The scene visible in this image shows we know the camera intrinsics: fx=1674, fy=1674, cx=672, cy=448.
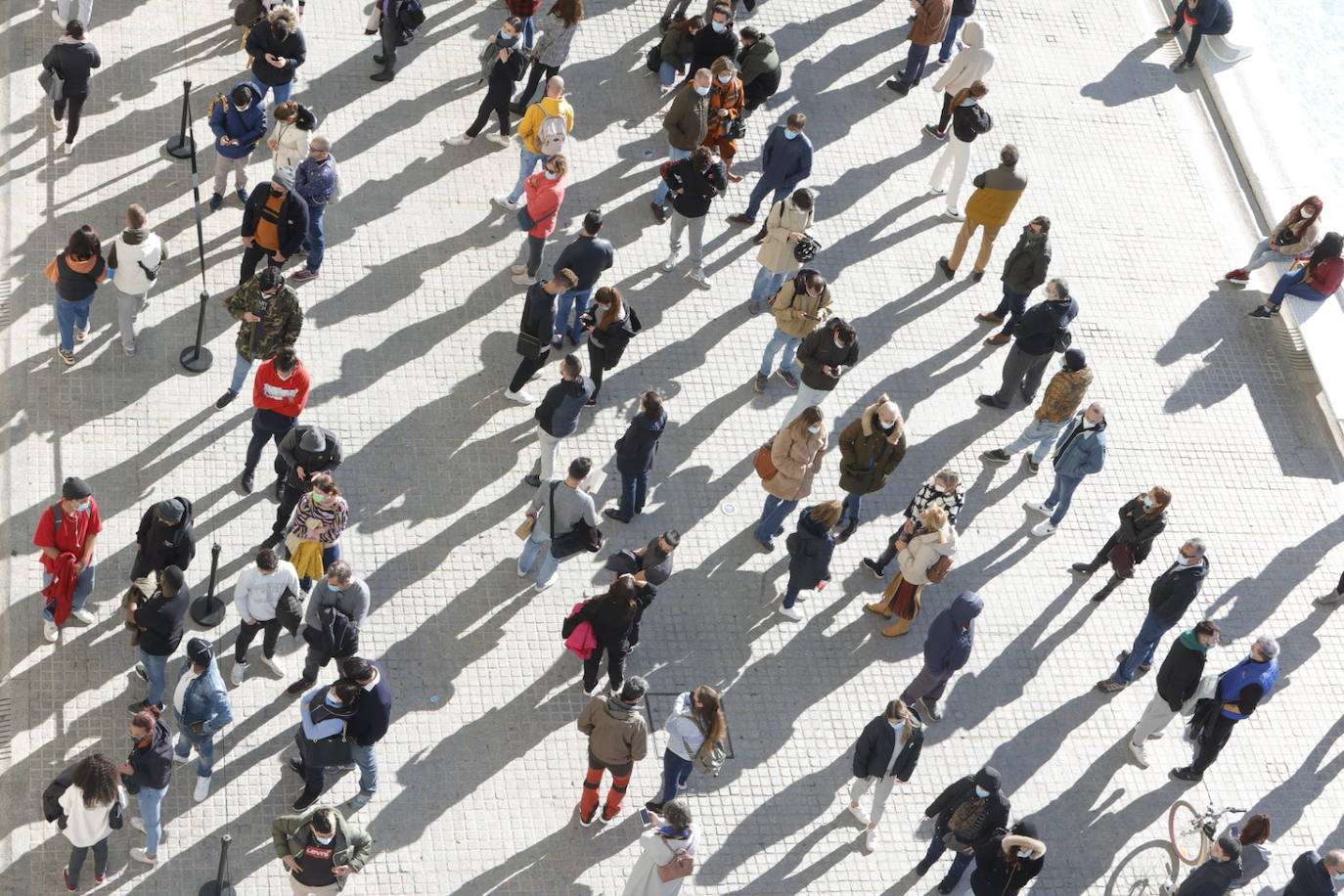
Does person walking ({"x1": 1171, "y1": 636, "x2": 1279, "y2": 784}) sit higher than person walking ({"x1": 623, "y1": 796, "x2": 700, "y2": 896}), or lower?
lower

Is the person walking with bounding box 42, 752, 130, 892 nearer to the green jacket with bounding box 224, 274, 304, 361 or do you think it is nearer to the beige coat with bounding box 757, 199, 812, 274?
the green jacket with bounding box 224, 274, 304, 361

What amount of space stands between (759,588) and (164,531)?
498 cm

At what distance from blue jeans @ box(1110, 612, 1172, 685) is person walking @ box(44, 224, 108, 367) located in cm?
915

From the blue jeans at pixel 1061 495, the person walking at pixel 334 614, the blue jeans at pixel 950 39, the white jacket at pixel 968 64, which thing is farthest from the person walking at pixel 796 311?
the blue jeans at pixel 950 39

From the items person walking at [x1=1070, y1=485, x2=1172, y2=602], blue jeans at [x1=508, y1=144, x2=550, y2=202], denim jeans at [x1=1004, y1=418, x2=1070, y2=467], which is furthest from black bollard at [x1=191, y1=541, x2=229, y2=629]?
person walking at [x1=1070, y1=485, x2=1172, y2=602]

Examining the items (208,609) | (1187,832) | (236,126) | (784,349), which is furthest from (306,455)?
(1187,832)

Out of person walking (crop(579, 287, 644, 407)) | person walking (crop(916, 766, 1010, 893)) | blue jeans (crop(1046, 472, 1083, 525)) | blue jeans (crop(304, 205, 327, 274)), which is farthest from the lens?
blue jeans (crop(304, 205, 327, 274))

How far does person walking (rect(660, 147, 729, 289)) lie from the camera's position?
52.3 ft

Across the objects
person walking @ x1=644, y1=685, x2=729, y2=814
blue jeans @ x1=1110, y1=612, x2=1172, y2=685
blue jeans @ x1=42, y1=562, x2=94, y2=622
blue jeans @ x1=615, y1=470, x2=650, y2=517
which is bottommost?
blue jeans @ x1=1110, y1=612, x2=1172, y2=685

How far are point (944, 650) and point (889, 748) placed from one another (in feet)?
3.88

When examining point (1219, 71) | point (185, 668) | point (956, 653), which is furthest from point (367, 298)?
point (1219, 71)

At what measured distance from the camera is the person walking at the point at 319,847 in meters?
A: 10.6

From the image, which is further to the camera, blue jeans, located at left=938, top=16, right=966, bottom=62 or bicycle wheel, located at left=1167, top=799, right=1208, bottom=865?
blue jeans, located at left=938, top=16, right=966, bottom=62

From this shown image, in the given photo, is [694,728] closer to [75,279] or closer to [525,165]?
[75,279]
